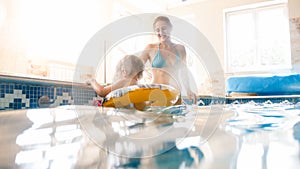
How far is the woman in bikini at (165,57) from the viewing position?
151 centimetres

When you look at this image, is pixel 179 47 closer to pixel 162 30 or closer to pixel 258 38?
pixel 162 30

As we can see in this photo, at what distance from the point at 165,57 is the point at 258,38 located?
12.1 ft

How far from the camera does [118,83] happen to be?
1.36 meters

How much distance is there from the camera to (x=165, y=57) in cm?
153

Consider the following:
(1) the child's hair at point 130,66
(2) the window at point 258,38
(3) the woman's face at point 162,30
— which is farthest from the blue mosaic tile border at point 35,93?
(2) the window at point 258,38

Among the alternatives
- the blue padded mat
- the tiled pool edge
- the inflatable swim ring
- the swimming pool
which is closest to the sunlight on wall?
the tiled pool edge

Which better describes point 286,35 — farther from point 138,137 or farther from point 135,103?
point 138,137

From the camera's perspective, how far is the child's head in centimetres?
134

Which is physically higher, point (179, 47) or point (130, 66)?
point (179, 47)

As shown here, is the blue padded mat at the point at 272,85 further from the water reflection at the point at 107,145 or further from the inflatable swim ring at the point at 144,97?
the water reflection at the point at 107,145

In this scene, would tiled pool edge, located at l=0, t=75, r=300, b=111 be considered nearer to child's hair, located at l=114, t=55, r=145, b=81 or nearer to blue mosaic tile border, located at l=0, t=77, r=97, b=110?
blue mosaic tile border, located at l=0, t=77, r=97, b=110

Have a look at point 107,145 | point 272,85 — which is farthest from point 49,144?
point 272,85

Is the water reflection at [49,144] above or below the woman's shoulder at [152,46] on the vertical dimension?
below

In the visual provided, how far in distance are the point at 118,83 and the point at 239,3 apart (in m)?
4.16
